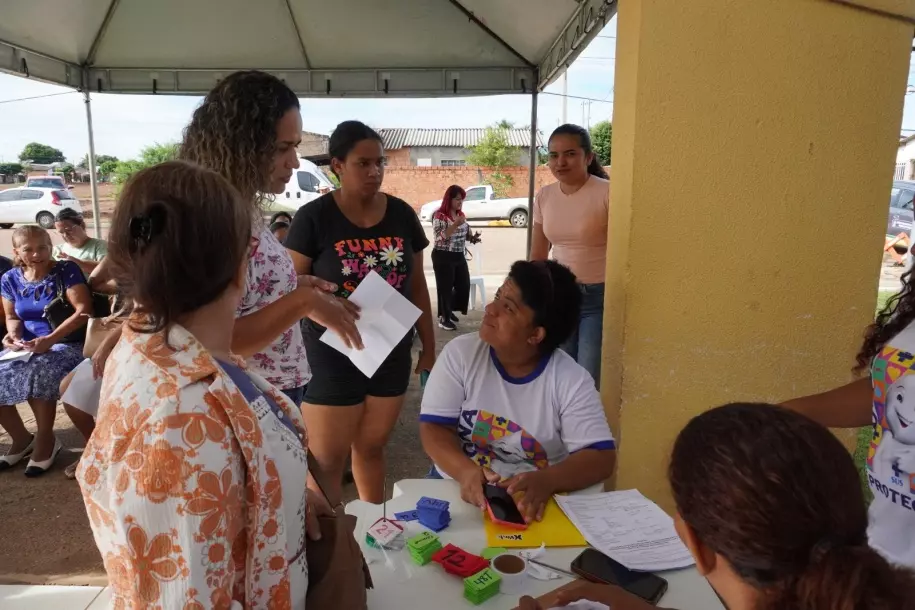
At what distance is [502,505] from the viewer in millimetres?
1504

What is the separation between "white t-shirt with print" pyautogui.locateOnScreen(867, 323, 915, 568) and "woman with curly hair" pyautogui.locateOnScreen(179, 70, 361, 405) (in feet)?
4.73

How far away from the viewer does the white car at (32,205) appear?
690 inches

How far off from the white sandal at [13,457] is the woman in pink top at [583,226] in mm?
3471

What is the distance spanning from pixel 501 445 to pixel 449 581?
0.63 m

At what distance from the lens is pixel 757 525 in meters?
0.80

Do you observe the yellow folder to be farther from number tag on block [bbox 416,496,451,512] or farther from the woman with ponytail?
the woman with ponytail

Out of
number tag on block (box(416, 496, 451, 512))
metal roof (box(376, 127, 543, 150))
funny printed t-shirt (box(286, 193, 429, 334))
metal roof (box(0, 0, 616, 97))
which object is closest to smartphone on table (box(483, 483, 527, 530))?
number tag on block (box(416, 496, 451, 512))

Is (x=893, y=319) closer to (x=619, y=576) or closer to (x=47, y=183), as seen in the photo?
(x=619, y=576)

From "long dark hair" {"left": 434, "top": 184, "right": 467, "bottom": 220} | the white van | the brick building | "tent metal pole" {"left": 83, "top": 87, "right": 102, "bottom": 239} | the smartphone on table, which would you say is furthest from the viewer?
the brick building

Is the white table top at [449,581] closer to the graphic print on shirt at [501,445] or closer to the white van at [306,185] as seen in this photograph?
the graphic print on shirt at [501,445]

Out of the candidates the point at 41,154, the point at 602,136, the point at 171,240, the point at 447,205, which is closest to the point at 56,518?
the point at 171,240

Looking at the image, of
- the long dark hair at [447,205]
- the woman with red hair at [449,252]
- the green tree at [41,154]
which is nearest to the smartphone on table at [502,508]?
the woman with red hair at [449,252]

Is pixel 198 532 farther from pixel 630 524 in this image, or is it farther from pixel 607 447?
pixel 607 447

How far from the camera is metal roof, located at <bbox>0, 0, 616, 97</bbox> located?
15.5ft
